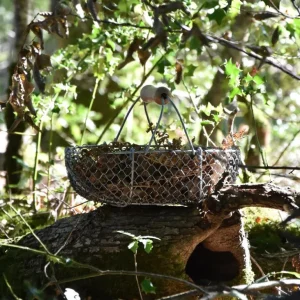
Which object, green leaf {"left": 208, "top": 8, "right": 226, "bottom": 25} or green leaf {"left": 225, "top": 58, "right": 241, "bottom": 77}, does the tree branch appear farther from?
green leaf {"left": 208, "top": 8, "right": 226, "bottom": 25}

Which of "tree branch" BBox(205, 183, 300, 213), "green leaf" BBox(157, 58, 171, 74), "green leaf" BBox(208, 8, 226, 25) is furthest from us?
"green leaf" BBox(157, 58, 171, 74)

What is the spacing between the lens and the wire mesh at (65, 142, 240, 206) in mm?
1760

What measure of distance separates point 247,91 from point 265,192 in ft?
1.65

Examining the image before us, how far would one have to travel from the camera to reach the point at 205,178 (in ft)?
5.89

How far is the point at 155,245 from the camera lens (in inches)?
69.5

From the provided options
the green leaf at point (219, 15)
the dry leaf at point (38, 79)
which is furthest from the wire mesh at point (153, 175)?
the green leaf at point (219, 15)

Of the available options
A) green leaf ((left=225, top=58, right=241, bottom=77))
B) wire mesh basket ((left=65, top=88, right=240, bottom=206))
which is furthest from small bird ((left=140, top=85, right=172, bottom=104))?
green leaf ((left=225, top=58, right=241, bottom=77))

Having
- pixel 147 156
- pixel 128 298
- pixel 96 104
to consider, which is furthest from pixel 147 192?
pixel 96 104

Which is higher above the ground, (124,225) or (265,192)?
(265,192)

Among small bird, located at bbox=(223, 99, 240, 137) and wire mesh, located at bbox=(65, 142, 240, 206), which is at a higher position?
small bird, located at bbox=(223, 99, 240, 137)

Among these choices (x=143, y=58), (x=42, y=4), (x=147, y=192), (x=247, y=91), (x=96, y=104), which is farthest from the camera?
(x=42, y=4)

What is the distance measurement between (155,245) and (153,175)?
209mm

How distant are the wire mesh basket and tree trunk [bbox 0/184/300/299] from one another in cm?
6

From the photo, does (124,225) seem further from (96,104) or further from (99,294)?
(96,104)
